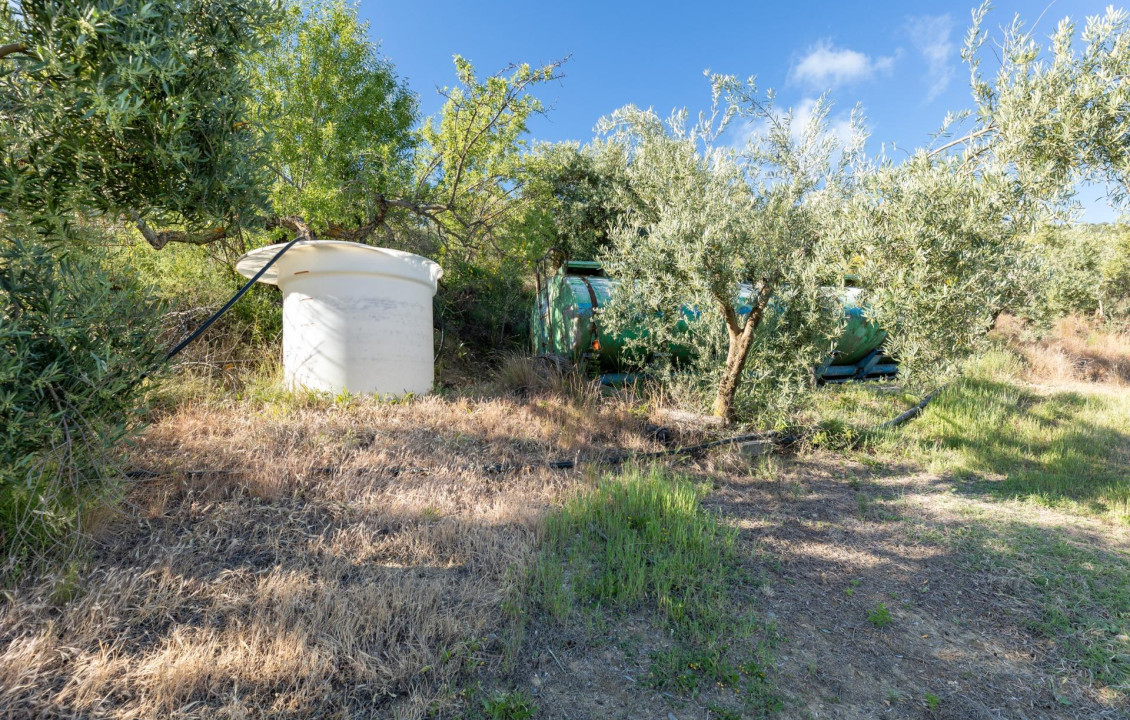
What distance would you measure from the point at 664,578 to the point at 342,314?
495 cm

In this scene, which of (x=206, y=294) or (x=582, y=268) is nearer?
(x=206, y=294)

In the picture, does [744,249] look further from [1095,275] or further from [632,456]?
[1095,275]

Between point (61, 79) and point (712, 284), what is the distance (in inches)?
203

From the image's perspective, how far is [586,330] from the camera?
8023 mm

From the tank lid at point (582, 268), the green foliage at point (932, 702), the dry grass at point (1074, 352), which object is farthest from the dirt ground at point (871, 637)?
the dry grass at point (1074, 352)

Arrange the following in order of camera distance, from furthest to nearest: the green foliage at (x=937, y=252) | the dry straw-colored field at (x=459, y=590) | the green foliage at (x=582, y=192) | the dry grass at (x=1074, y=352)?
the green foliage at (x=582, y=192) → the dry grass at (x=1074, y=352) → the green foliage at (x=937, y=252) → the dry straw-colored field at (x=459, y=590)

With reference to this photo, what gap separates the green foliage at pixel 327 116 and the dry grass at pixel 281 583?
3297 millimetres

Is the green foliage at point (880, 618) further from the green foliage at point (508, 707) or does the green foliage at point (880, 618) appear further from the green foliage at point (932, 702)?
the green foliage at point (508, 707)

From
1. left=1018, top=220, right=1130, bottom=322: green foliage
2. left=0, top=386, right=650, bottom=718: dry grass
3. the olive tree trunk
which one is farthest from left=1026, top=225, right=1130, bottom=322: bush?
left=0, top=386, right=650, bottom=718: dry grass

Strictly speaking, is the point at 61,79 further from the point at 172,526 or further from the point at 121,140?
the point at 172,526

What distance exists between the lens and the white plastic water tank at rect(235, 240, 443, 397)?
20.3ft

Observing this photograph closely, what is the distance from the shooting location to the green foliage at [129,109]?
7.57 feet

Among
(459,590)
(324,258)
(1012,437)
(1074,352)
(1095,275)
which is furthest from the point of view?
(1095,275)

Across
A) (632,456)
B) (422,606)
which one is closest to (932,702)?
(422,606)
